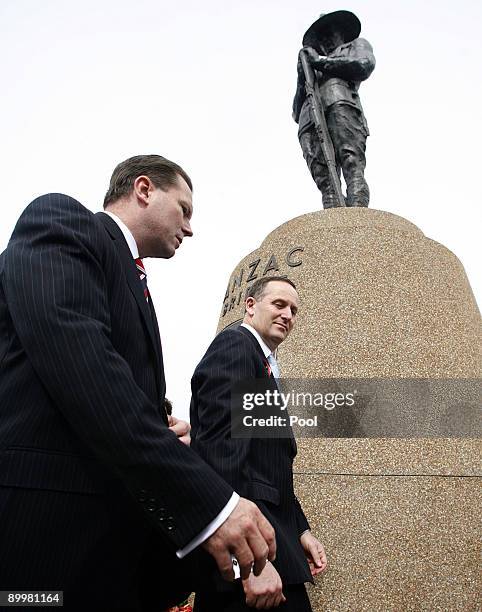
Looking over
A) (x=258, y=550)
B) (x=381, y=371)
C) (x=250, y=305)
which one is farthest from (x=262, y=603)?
(x=381, y=371)

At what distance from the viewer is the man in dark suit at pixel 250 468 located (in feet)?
5.85

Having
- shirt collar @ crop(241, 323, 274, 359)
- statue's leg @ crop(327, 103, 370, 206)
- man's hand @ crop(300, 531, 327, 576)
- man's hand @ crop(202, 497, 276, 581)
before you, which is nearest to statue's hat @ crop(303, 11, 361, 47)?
statue's leg @ crop(327, 103, 370, 206)

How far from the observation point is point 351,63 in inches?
274

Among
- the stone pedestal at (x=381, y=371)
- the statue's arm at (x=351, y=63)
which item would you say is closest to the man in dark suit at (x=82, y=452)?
the stone pedestal at (x=381, y=371)

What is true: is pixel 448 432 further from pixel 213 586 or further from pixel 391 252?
pixel 213 586

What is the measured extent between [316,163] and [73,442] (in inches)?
251

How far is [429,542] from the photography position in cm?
306

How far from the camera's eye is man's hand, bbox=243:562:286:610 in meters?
1.69

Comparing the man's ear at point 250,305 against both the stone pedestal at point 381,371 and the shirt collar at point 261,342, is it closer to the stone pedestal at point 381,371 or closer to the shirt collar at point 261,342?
the shirt collar at point 261,342

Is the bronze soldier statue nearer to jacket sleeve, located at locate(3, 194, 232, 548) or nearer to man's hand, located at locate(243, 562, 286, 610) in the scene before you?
man's hand, located at locate(243, 562, 286, 610)

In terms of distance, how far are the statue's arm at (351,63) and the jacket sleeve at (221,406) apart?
5.80 meters

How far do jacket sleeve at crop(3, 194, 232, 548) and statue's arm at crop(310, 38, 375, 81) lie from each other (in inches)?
260

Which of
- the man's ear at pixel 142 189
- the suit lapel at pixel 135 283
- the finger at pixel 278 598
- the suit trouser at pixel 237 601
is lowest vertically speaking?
the suit trouser at pixel 237 601

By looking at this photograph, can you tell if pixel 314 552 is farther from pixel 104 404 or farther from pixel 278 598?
pixel 104 404
